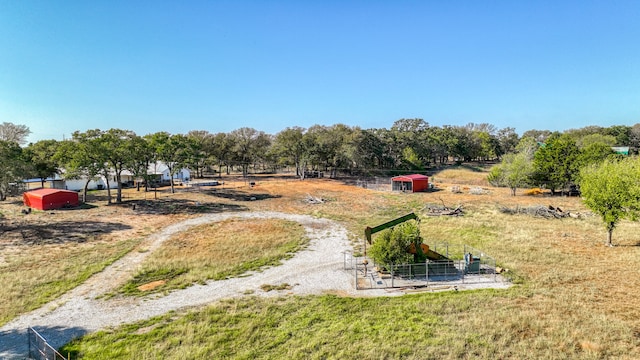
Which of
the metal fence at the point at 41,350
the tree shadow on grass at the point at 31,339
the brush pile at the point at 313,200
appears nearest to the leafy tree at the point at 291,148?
the brush pile at the point at 313,200

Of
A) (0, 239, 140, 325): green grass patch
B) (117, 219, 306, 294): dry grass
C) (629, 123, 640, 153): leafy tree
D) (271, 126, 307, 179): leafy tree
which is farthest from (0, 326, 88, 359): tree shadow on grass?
(629, 123, 640, 153): leafy tree

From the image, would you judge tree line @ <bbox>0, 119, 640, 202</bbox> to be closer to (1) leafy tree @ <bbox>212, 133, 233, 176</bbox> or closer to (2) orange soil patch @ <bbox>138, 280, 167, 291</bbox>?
(1) leafy tree @ <bbox>212, 133, 233, 176</bbox>

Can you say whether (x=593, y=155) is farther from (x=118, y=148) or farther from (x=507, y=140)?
(x=507, y=140)

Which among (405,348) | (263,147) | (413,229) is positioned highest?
(263,147)

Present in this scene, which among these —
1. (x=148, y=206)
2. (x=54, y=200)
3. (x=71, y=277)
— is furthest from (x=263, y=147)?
(x=71, y=277)

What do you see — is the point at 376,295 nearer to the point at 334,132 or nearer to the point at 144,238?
the point at 144,238

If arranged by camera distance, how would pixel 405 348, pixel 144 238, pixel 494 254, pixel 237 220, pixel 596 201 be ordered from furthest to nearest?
1. pixel 237 220
2. pixel 144 238
3. pixel 596 201
4. pixel 494 254
5. pixel 405 348

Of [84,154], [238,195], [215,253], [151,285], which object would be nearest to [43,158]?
[84,154]
